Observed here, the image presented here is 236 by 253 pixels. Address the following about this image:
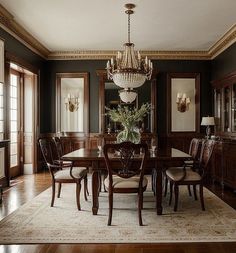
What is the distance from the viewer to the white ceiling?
4582 millimetres

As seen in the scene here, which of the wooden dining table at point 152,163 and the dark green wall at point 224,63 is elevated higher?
the dark green wall at point 224,63

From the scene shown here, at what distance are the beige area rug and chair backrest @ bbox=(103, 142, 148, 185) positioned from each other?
0.55 metres

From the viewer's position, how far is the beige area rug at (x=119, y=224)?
9.62ft

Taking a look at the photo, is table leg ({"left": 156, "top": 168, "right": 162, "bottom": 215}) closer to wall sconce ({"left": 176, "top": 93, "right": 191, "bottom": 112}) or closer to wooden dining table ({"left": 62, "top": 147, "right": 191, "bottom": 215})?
wooden dining table ({"left": 62, "top": 147, "right": 191, "bottom": 215})

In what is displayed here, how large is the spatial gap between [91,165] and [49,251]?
4.31 feet

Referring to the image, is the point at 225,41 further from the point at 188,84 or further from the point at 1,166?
the point at 1,166

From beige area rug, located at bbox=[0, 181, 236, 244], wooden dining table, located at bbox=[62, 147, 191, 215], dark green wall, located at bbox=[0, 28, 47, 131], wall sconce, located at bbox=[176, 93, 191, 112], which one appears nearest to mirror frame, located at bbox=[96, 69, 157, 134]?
wall sconce, located at bbox=[176, 93, 191, 112]

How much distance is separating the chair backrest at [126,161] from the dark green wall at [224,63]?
3498 mm

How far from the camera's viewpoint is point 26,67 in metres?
6.28

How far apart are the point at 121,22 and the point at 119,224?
3571 millimetres

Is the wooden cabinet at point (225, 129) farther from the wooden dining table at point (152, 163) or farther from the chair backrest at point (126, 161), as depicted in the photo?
the chair backrest at point (126, 161)

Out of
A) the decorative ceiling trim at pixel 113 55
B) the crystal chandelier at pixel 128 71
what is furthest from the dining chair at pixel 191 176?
the decorative ceiling trim at pixel 113 55

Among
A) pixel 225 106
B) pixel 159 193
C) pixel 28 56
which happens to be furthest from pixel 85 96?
pixel 159 193

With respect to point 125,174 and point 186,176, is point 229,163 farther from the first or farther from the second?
point 125,174
